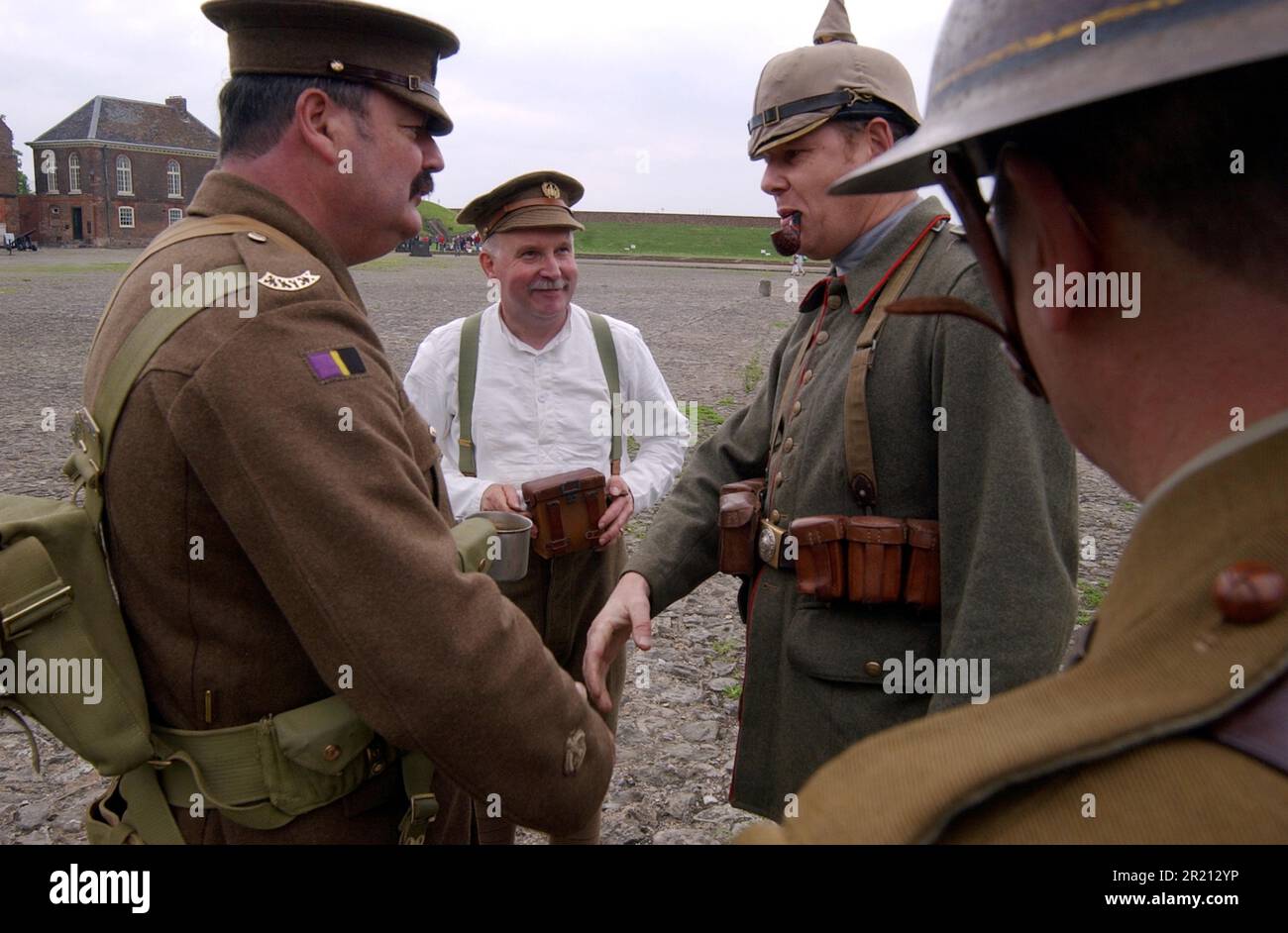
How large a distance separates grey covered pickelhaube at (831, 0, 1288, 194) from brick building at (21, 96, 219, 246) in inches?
2848

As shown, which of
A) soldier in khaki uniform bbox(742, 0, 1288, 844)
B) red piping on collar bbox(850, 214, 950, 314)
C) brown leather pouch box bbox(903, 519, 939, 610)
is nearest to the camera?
soldier in khaki uniform bbox(742, 0, 1288, 844)

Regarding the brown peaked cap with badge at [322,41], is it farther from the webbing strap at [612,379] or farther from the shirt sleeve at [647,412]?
the shirt sleeve at [647,412]

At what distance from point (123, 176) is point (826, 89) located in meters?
74.9

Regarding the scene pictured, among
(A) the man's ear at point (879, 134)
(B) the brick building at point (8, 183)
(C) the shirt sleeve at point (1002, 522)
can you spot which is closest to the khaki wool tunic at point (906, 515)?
(C) the shirt sleeve at point (1002, 522)

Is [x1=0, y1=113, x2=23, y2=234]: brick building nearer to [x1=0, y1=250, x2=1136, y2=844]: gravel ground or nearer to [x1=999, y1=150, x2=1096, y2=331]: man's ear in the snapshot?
[x1=0, y1=250, x2=1136, y2=844]: gravel ground

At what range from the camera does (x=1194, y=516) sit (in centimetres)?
76

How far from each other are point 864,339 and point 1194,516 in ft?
5.86

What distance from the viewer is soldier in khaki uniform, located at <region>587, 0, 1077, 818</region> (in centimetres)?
217

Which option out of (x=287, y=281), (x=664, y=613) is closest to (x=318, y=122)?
(x=287, y=281)

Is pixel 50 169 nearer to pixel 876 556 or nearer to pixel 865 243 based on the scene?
pixel 865 243

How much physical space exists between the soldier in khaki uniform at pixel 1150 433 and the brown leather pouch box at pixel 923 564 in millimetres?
1357

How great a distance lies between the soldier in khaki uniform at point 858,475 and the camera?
7.13 ft

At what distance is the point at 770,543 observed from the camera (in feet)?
8.75

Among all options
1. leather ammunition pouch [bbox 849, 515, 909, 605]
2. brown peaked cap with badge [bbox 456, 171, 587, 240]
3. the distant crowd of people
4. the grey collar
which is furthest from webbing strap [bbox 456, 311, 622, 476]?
the distant crowd of people
